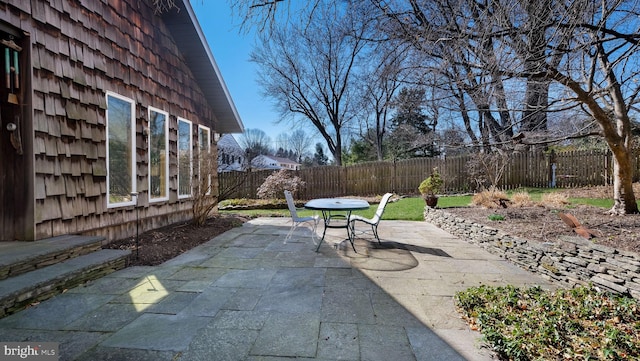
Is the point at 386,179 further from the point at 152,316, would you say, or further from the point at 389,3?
the point at 152,316

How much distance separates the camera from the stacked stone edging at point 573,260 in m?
2.70

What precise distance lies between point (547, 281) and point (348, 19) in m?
4.16

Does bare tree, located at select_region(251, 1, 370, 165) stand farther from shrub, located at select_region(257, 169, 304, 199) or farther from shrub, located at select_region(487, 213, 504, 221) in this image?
shrub, located at select_region(487, 213, 504, 221)

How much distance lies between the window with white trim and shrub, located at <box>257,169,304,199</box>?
17.0ft

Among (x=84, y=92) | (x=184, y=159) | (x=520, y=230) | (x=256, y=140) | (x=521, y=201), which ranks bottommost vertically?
(x=520, y=230)

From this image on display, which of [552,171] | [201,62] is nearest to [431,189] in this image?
[552,171]

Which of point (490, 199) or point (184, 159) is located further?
point (490, 199)

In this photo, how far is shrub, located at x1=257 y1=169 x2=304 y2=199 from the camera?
12.0 metres

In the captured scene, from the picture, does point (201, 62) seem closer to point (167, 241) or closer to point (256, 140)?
point (167, 241)

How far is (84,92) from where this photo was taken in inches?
167

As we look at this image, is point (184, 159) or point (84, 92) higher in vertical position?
point (84, 92)

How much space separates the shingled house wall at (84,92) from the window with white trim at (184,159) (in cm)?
74

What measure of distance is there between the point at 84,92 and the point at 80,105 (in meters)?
0.22

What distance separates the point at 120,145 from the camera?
4.94 metres
